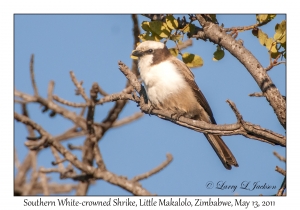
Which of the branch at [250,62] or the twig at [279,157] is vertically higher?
the branch at [250,62]

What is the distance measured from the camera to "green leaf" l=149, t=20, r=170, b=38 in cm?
504

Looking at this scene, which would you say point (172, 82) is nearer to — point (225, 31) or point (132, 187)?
point (225, 31)

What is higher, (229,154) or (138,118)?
(138,118)

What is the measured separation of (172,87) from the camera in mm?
5852

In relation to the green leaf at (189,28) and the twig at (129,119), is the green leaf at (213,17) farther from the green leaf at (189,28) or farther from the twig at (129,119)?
the twig at (129,119)

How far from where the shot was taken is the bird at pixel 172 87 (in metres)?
5.77

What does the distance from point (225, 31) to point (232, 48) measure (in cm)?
30

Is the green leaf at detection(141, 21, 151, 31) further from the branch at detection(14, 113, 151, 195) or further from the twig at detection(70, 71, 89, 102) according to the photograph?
the branch at detection(14, 113, 151, 195)

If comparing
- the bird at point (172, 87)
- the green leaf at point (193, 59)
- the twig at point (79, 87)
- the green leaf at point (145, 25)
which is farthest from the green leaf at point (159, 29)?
the twig at point (79, 87)

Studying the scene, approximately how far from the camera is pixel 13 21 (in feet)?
20.0

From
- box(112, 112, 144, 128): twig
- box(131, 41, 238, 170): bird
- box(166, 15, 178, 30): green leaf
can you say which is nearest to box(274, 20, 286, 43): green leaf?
box(166, 15, 178, 30): green leaf

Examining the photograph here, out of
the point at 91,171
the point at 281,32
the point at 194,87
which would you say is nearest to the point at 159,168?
the point at 91,171

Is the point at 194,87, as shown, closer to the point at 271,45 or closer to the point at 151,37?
the point at 151,37
